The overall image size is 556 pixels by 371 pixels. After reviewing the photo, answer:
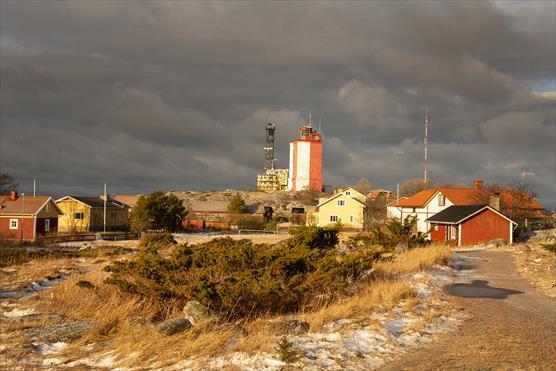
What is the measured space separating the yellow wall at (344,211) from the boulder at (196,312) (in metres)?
57.4

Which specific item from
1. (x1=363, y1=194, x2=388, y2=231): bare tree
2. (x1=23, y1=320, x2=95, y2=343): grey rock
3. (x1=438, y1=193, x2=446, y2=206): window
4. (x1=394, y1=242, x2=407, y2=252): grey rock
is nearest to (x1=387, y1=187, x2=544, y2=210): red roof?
(x1=438, y1=193, x2=446, y2=206): window

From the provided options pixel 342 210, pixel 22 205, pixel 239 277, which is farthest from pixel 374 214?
pixel 239 277

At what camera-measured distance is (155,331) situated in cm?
914

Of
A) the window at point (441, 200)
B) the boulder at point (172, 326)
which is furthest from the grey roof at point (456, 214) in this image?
the boulder at point (172, 326)

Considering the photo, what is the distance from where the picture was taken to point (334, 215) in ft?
222

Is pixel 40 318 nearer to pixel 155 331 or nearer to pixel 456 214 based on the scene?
pixel 155 331

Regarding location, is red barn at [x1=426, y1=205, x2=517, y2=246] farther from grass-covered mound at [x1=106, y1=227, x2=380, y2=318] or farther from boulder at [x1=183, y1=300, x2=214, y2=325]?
boulder at [x1=183, y1=300, x2=214, y2=325]

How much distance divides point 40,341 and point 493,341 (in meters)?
7.73

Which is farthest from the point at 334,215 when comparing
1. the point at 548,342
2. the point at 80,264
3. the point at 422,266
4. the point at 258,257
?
the point at 548,342

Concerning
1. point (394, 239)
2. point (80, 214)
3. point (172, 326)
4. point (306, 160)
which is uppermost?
point (306, 160)

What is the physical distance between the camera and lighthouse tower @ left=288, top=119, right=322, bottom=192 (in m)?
98.5

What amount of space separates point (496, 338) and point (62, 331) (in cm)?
763

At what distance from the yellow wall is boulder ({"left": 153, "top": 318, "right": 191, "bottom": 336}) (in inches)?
2291

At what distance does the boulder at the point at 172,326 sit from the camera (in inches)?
360
